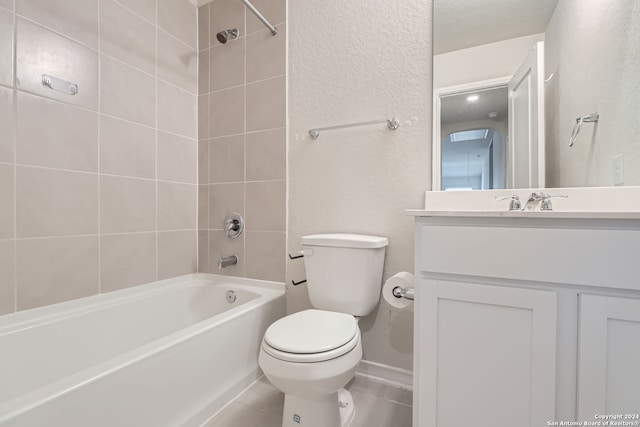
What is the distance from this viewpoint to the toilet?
0.88m

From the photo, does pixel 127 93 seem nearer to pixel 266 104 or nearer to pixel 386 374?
pixel 266 104

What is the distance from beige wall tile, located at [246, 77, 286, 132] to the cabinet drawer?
119cm

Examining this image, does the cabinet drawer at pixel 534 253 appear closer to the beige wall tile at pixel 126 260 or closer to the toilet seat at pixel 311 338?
the toilet seat at pixel 311 338

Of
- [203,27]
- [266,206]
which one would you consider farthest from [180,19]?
[266,206]

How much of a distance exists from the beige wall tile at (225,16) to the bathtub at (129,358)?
1.69m

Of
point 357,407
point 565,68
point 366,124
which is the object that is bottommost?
point 357,407

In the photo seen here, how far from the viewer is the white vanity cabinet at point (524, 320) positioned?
0.67 metres

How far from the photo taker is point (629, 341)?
0.66 metres

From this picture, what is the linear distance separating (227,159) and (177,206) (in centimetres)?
45

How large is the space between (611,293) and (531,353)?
245 mm

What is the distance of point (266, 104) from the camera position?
170 cm

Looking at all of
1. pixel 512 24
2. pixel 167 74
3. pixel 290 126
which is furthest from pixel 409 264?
pixel 167 74

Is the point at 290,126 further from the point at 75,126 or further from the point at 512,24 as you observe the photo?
the point at 512,24

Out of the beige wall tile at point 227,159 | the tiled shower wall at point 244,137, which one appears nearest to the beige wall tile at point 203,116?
the tiled shower wall at point 244,137
